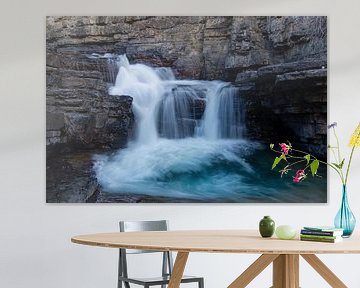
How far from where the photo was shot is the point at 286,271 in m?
4.30

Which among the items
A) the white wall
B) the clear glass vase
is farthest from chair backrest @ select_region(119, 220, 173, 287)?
the clear glass vase

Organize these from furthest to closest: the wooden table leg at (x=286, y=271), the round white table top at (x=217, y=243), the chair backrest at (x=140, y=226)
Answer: the chair backrest at (x=140, y=226), the wooden table leg at (x=286, y=271), the round white table top at (x=217, y=243)

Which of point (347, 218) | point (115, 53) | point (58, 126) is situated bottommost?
point (347, 218)

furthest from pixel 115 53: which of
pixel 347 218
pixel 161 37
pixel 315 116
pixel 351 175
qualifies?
pixel 347 218

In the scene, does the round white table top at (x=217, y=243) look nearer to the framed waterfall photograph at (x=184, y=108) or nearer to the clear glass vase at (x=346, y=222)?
the clear glass vase at (x=346, y=222)

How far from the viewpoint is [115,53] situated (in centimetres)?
635

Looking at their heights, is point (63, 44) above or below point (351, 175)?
above

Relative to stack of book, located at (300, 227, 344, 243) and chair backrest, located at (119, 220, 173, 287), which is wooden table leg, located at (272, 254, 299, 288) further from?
chair backrest, located at (119, 220, 173, 287)

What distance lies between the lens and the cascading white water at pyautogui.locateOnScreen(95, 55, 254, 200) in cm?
630

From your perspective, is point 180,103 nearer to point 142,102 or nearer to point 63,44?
point 142,102

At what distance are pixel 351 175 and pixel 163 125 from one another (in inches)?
59.5

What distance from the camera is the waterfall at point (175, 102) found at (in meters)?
6.32

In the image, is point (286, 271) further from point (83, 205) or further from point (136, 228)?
point (83, 205)

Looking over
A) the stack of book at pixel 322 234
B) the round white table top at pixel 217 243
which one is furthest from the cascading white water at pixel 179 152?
the stack of book at pixel 322 234
